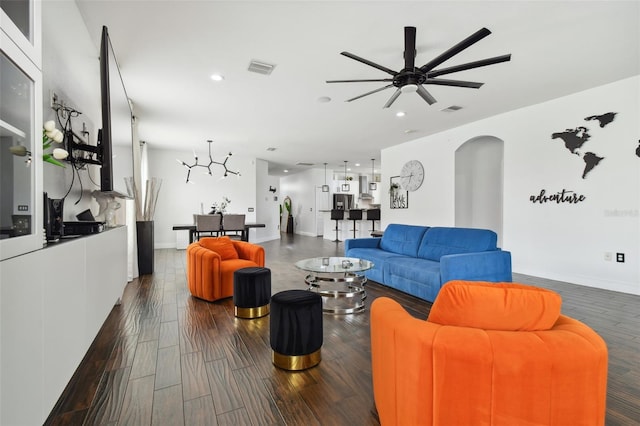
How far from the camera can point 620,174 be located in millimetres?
3971

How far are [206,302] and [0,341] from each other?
2.67 metres

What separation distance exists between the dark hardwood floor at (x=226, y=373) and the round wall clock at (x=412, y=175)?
417 centimetres

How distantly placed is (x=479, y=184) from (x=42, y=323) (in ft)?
23.3

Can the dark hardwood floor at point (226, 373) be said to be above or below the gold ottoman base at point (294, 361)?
below

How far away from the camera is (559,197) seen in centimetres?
457

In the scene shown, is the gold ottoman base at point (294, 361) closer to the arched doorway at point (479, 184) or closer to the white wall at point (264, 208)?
the arched doorway at point (479, 184)

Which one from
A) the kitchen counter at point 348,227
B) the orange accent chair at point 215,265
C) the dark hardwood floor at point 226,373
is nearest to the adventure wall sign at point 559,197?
the dark hardwood floor at point 226,373

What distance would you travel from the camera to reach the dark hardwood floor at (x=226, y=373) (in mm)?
1606

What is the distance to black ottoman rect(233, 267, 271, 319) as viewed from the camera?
9.83 ft

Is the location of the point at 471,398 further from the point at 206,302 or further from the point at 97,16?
the point at 97,16

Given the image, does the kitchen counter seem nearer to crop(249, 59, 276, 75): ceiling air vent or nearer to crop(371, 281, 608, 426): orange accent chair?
crop(249, 59, 276, 75): ceiling air vent

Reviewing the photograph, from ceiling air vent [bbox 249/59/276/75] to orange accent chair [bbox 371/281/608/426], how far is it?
3187 mm

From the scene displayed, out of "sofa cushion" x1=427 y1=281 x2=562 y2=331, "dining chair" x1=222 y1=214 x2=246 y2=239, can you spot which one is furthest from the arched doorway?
"sofa cushion" x1=427 y1=281 x2=562 y2=331

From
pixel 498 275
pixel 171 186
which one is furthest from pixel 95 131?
pixel 171 186
